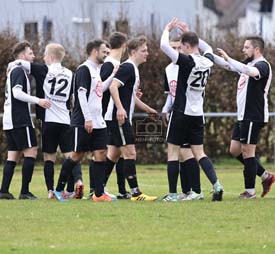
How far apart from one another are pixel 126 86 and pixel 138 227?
3.67 meters

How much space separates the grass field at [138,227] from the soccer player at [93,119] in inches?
20.4

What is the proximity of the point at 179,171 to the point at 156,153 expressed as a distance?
11.0 m

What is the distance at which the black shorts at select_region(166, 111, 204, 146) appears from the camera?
14.8 meters

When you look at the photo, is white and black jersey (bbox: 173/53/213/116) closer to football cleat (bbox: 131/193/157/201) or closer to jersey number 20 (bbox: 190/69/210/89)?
jersey number 20 (bbox: 190/69/210/89)

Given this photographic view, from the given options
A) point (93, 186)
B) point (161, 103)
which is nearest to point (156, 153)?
point (161, 103)

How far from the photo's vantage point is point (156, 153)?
2631 cm

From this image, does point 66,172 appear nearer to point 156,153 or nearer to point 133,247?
point 133,247

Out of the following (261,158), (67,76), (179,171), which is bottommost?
(261,158)

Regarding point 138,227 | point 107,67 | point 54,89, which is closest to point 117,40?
point 107,67

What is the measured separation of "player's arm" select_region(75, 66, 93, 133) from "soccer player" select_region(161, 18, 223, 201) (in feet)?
3.51

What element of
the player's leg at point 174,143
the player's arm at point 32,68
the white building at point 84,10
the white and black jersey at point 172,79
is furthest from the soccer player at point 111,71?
the white building at point 84,10

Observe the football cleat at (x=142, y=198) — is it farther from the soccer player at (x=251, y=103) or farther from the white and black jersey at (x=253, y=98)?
the white and black jersey at (x=253, y=98)

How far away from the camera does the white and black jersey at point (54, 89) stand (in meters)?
15.5

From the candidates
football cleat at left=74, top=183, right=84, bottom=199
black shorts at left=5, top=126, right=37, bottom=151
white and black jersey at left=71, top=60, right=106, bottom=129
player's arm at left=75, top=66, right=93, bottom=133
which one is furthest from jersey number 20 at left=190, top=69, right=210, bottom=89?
black shorts at left=5, top=126, right=37, bottom=151
